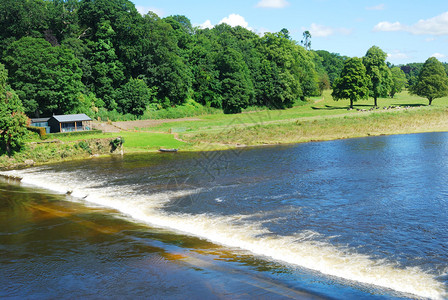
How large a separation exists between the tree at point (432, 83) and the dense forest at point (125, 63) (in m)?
34.3

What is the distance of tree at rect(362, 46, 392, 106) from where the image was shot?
355 feet

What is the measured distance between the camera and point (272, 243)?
20.0 m

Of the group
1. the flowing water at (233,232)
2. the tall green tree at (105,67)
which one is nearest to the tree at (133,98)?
the tall green tree at (105,67)

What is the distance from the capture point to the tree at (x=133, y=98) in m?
84.1

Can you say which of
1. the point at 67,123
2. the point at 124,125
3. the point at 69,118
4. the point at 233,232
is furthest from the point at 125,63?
the point at 233,232

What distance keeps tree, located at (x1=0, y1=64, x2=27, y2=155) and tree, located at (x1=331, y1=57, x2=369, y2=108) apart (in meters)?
80.5

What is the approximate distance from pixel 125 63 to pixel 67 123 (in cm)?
3351

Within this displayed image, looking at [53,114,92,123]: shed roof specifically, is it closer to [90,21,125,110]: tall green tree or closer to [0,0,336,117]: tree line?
[0,0,336,117]: tree line

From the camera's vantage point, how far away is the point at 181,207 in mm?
27516

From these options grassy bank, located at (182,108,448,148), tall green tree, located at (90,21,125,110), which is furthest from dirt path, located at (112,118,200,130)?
grassy bank, located at (182,108,448,148)

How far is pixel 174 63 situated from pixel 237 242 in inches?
3093

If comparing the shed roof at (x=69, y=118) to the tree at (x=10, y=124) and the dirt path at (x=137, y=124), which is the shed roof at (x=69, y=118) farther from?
the tree at (x=10, y=124)

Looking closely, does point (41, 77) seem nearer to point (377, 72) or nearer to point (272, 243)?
point (272, 243)

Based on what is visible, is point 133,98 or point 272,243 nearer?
point 272,243
